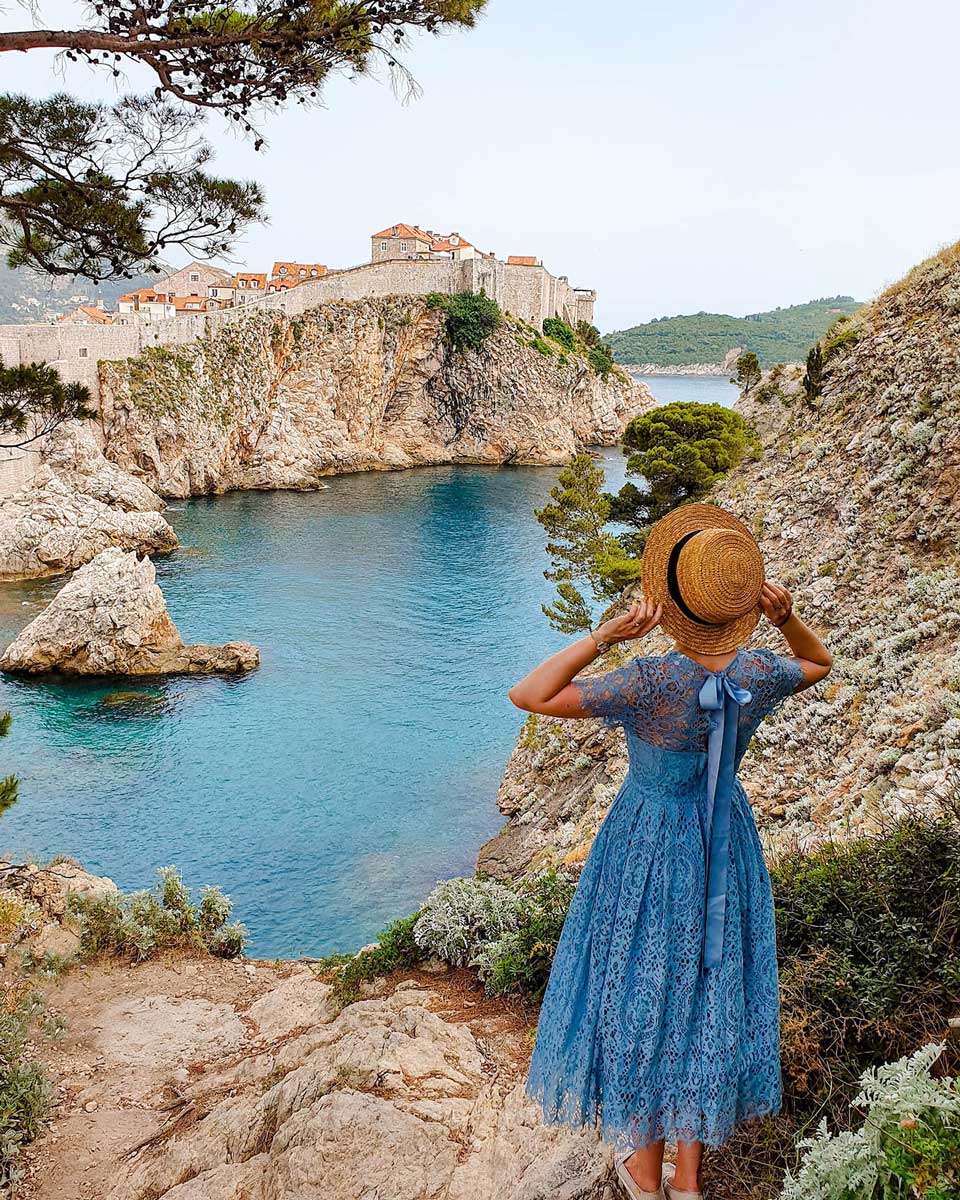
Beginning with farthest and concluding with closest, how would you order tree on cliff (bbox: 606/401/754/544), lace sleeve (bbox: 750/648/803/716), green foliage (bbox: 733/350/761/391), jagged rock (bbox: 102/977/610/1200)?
green foliage (bbox: 733/350/761/391)
tree on cliff (bbox: 606/401/754/544)
jagged rock (bbox: 102/977/610/1200)
lace sleeve (bbox: 750/648/803/716)

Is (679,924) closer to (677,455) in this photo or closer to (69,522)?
(677,455)

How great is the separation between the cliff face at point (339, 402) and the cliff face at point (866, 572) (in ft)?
145

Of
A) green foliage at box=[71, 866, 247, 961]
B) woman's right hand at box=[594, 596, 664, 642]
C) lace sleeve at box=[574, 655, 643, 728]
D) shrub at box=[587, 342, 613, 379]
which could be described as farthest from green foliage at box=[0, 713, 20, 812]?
shrub at box=[587, 342, 613, 379]

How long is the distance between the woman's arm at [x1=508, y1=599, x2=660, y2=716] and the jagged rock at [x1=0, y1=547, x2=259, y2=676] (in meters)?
26.3

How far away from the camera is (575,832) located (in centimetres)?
1125

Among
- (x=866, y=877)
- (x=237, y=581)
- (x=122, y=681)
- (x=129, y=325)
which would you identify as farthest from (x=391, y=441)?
(x=866, y=877)

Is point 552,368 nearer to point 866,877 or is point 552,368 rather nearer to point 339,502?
point 339,502

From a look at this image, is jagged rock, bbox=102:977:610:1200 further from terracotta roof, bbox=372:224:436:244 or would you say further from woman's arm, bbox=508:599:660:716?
terracotta roof, bbox=372:224:436:244

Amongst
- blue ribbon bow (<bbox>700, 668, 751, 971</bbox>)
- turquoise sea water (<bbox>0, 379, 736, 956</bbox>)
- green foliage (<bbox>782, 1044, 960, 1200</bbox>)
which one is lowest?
turquoise sea water (<bbox>0, 379, 736, 956</bbox>)

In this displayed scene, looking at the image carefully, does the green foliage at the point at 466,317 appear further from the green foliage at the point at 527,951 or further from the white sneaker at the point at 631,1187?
the white sneaker at the point at 631,1187

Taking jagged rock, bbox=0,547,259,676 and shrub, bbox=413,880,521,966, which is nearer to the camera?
shrub, bbox=413,880,521,966

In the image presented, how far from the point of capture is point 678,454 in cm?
2278

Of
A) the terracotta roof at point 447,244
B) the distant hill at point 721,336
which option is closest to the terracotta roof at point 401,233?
the terracotta roof at point 447,244

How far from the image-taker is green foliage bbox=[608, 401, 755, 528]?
22641 millimetres
